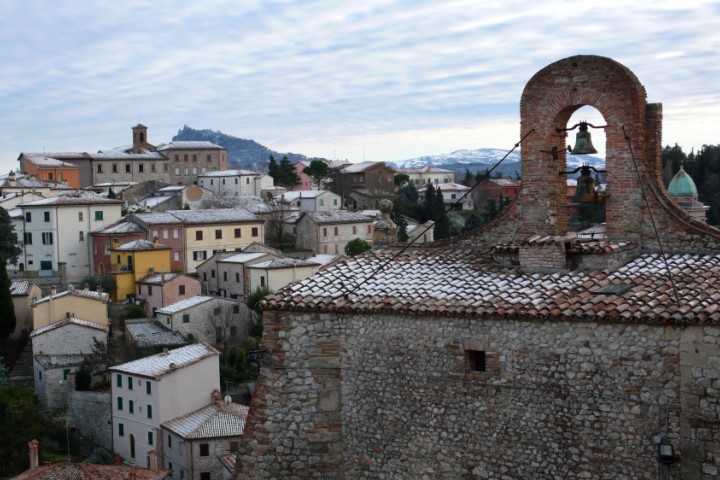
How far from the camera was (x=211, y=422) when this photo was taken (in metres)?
33.5

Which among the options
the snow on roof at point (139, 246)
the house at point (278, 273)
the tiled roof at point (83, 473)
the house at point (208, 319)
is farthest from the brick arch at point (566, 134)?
the snow on roof at point (139, 246)

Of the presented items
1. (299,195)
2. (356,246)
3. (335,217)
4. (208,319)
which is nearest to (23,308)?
(208,319)

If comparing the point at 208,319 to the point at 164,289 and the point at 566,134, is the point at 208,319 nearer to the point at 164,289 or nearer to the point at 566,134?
the point at 164,289

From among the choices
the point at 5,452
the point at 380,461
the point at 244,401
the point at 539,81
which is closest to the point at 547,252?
the point at 539,81

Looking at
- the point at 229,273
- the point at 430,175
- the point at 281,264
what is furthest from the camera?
the point at 430,175

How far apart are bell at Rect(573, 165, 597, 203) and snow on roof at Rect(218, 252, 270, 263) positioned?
4163 centimetres

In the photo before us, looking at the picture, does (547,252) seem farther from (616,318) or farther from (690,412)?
(690,412)

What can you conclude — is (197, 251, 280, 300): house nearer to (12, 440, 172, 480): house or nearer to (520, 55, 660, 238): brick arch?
(12, 440, 172, 480): house

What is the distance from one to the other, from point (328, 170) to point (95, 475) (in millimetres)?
67226

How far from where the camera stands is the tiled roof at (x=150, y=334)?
43344 mm

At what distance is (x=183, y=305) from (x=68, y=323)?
6.35 metres

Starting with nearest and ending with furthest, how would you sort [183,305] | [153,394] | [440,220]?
[153,394] < [183,305] < [440,220]

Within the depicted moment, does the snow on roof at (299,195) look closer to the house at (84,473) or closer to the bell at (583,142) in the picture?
the house at (84,473)

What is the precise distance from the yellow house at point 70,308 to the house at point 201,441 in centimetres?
1155
